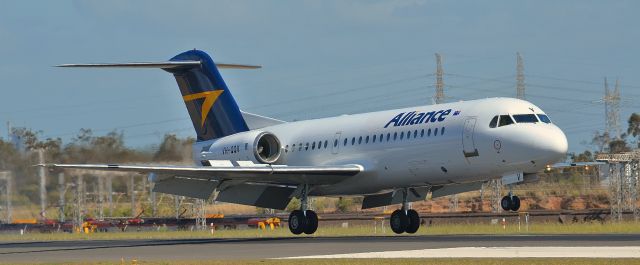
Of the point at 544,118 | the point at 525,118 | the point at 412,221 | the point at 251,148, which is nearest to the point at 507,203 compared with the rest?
the point at 525,118

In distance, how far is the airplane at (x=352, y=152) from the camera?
124 feet

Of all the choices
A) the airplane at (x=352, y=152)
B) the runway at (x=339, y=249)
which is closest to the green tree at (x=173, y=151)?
the airplane at (x=352, y=152)

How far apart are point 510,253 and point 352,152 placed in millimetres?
14363

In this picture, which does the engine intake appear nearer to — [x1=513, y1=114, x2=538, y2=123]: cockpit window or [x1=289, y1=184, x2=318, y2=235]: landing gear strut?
[x1=289, y1=184, x2=318, y2=235]: landing gear strut

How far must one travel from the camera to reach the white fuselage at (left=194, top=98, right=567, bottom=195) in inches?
1475

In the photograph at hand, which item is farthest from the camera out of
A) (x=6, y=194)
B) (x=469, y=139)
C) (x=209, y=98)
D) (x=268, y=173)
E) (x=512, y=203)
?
(x=6, y=194)

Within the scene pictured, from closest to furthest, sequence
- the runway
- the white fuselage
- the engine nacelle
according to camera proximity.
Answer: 1. the runway
2. the white fuselage
3. the engine nacelle

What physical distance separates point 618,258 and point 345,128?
1783 cm

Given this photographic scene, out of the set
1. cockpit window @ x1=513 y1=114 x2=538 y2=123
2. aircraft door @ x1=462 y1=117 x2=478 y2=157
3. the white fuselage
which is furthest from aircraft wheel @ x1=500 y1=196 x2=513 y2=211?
cockpit window @ x1=513 y1=114 x2=538 y2=123

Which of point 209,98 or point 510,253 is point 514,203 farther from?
point 209,98

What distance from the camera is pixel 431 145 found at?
39188mm

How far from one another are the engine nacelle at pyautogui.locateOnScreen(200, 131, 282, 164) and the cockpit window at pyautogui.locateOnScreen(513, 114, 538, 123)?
10172 mm

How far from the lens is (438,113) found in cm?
3972

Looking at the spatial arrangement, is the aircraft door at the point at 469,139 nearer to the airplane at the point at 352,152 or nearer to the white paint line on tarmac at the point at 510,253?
the airplane at the point at 352,152
